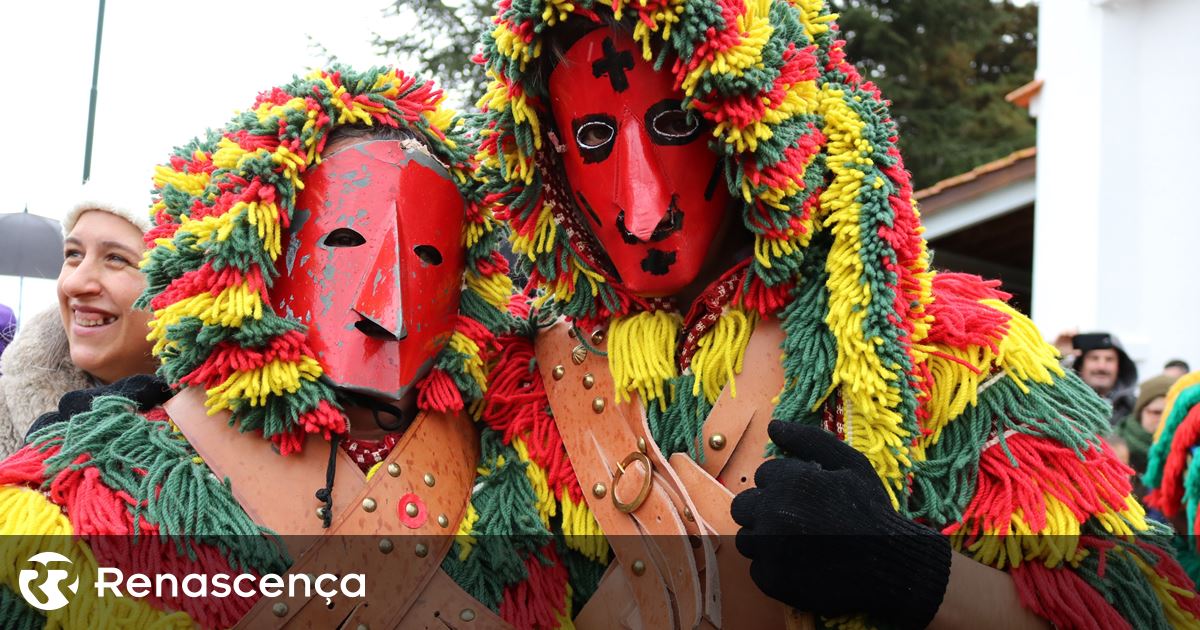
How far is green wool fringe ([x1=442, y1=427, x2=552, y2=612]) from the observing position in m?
2.05

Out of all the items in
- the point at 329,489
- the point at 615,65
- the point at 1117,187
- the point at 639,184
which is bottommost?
the point at 329,489

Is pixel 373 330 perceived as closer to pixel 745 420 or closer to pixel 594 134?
pixel 594 134

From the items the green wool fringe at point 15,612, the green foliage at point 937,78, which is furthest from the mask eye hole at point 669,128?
the green foliage at point 937,78

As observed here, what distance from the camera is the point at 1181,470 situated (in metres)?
3.10

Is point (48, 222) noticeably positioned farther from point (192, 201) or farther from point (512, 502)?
point (512, 502)

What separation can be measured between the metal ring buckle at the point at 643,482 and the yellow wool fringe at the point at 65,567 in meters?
0.77

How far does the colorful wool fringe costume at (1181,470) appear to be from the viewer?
2.98 m

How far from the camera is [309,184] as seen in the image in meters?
2.07

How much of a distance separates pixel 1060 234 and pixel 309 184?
696 centimetres

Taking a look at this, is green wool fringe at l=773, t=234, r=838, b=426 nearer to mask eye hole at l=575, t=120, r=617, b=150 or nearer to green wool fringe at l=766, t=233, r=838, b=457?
green wool fringe at l=766, t=233, r=838, b=457

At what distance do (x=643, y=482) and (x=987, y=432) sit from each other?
0.62 meters

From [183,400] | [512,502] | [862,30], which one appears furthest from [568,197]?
[862,30]

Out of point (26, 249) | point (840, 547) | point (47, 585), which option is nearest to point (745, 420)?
point (840, 547)

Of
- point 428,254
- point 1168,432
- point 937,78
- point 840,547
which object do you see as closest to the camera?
point 840,547
